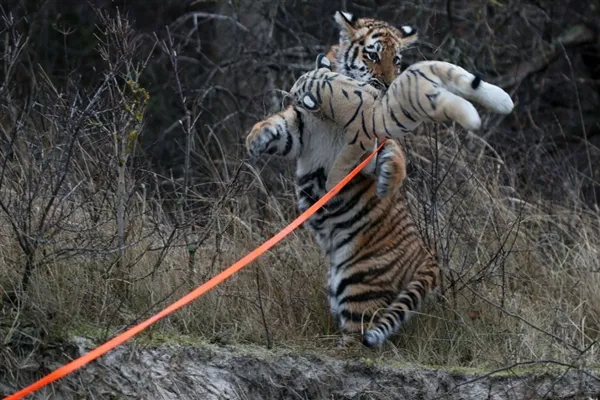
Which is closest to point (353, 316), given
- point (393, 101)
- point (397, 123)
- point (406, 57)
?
point (397, 123)

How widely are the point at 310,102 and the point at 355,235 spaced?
81 centimetres

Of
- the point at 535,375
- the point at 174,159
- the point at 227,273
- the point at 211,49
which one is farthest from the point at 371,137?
the point at 211,49

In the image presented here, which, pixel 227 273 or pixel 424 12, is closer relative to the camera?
pixel 227 273

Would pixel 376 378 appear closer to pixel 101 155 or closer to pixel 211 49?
pixel 101 155

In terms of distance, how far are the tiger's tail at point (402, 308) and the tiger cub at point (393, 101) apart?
0.74 m

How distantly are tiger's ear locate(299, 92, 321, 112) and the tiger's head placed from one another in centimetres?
31

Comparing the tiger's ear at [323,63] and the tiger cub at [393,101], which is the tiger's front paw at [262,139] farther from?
the tiger's ear at [323,63]

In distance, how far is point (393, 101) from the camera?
17.4 ft

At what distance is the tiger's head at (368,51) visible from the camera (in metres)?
5.80

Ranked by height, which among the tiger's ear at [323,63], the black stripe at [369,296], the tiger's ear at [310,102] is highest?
the tiger's ear at [323,63]

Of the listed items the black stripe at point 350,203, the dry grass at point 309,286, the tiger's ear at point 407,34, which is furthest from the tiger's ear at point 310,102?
the dry grass at point 309,286

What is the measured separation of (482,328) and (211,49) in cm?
717

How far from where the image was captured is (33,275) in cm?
526

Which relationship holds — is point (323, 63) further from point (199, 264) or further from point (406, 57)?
point (406, 57)
